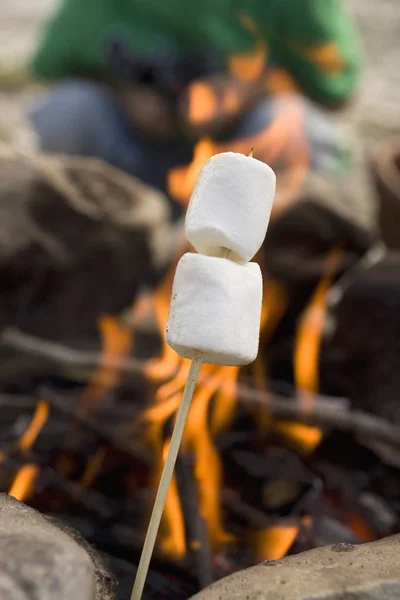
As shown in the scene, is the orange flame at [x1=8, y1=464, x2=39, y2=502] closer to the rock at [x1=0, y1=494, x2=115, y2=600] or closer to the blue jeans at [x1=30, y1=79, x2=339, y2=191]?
the rock at [x1=0, y1=494, x2=115, y2=600]

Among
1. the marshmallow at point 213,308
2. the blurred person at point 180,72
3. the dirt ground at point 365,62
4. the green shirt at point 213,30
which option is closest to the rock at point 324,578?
the marshmallow at point 213,308

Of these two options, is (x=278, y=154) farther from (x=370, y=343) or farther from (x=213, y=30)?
(x=213, y=30)

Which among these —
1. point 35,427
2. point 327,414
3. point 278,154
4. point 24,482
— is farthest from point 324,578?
point 278,154

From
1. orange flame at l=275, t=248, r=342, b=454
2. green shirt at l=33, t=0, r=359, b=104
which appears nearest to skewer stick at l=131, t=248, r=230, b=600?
orange flame at l=275, t=248, r=342, b=454

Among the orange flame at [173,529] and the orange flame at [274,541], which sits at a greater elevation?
the orange flame at [274,541]

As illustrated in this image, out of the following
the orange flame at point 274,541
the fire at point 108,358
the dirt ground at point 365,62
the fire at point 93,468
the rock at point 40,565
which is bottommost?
the dirt ground at point 365,62

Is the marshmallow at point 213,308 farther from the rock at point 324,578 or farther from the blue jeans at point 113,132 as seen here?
the blue jeans at point 113,132

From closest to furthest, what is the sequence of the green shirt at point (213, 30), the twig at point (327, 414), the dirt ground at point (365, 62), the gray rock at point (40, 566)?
1. the gray rock at point (40, 566)
2. the twig at point (327, 414)
3. the green shirt at point (213, 30)
4. the dirt ground at point (365, 62)
